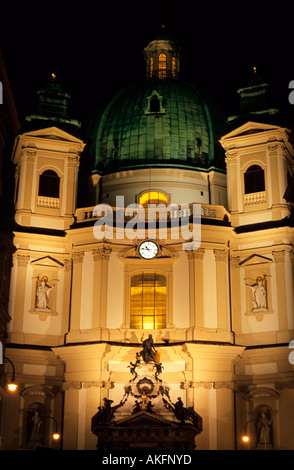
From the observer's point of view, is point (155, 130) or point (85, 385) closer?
point (85, 385)

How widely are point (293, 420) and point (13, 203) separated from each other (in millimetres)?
18779

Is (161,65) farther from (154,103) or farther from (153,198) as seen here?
(153,198)

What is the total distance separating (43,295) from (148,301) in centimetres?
543

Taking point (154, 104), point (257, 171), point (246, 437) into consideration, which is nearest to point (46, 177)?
point (154, 104)

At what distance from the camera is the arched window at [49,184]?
50438 millimetres

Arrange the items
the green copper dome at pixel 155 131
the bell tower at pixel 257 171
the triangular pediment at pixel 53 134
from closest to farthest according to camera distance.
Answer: the bell tower at pixel 257 171, the triangular pediment at pixel 53 134, the green copper dome at pixel 155 131

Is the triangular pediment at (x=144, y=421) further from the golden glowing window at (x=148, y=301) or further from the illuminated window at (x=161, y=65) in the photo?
the illuminated window at (x=161, y=65)

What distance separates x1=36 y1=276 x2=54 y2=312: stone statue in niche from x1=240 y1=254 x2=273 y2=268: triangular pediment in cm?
1015

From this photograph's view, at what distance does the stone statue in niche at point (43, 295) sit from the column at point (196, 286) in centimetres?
737

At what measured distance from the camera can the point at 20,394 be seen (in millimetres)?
45188

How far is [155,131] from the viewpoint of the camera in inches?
2163

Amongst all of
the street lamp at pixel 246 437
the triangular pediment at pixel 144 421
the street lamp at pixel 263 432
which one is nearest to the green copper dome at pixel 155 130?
the street lamp at pixel 246 437

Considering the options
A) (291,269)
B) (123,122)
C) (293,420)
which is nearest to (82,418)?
(293,420)
